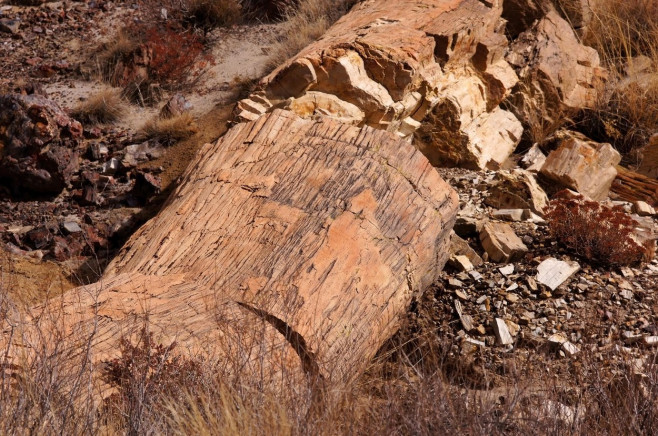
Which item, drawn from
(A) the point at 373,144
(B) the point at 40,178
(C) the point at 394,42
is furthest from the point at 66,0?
(A) the point at 373,144

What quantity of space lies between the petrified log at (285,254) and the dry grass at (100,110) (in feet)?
9.62

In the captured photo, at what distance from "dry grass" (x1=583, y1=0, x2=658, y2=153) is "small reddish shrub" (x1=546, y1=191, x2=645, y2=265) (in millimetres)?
2151

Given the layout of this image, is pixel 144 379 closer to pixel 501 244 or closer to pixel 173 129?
pixel 501 244

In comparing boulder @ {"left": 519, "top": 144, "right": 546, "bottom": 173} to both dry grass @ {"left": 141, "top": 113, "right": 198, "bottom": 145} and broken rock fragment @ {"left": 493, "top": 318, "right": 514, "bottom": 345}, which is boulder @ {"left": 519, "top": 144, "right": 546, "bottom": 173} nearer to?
broken rock fragment @ {"left": 493, "top": 318, "right": 514, "bottom": 345}

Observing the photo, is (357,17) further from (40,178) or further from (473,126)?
(40,178)

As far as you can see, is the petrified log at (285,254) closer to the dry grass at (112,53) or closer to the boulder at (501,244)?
the boulder at (501,244)

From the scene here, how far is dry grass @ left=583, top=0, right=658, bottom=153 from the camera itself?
7066mm

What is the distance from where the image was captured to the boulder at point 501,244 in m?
5.02

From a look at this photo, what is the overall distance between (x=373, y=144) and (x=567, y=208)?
163 centimetres

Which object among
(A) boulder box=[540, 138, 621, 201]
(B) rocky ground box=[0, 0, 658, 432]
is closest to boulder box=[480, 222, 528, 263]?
(B) rocky ground box=[0, 0, 658, 432]

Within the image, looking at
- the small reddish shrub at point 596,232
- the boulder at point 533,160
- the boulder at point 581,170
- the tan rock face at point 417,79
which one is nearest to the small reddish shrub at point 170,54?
the tan rock face at point 417,79

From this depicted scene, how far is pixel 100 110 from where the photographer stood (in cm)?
750

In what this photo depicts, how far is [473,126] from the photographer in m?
6.74

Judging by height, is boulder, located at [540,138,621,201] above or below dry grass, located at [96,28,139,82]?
above
